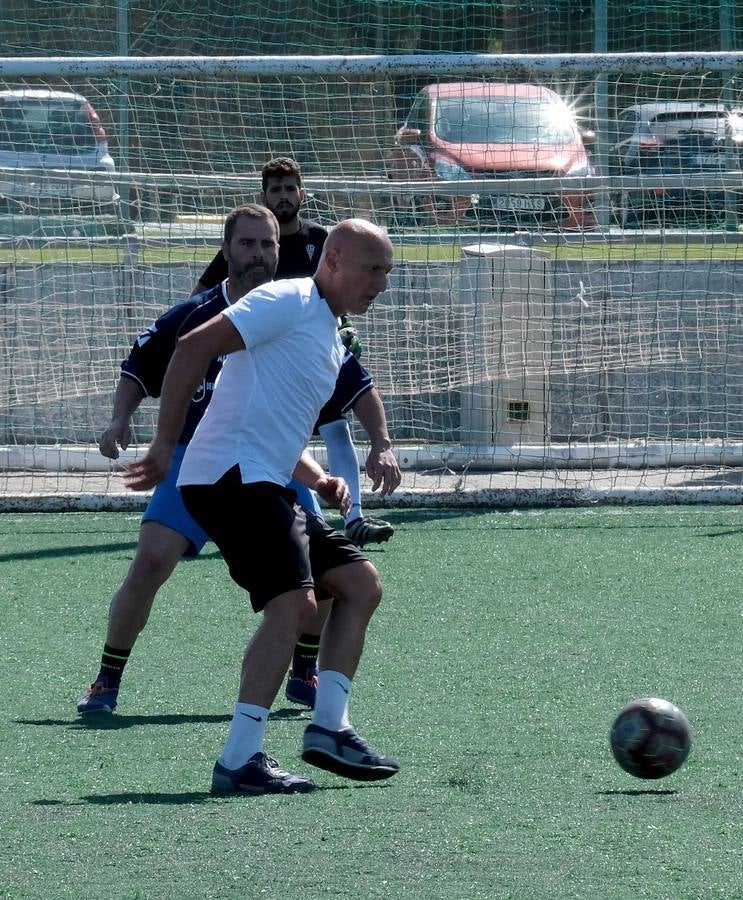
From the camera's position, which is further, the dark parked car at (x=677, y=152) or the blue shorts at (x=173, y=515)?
the dark parked car at (x=677, y=152)

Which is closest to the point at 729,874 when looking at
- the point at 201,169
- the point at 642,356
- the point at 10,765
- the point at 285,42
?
the point at 10,765

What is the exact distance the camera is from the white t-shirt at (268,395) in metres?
4.18

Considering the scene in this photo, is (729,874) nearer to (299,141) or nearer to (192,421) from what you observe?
(192,421)

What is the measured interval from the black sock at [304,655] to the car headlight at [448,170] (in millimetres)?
5424

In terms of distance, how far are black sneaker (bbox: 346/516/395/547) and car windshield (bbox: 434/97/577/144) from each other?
3955mm

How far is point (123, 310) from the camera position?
10211mm

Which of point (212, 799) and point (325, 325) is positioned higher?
point (325, 325)

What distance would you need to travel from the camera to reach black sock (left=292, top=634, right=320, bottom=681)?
18.0 ft

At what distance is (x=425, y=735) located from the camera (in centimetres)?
482

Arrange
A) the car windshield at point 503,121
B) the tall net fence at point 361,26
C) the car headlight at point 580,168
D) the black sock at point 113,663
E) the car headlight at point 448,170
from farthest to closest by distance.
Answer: the tall net fence at point 361,26, the car headlight at point 448,170, the car headlight at point 580,168, the car windshield at point 503,121, the black sock at point 113,663

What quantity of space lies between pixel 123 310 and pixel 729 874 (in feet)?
24.3

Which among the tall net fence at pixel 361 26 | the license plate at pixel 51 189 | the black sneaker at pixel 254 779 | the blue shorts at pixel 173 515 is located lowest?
the black sneaker at pixel 254 779

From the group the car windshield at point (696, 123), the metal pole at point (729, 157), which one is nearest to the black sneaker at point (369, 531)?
the car windshield at point (696, 123)

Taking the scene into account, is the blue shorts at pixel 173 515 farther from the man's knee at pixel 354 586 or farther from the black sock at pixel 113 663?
the man's knee at pixel 354 586
